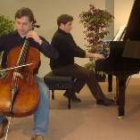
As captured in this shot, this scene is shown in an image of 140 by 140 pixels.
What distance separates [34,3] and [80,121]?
3.29 m

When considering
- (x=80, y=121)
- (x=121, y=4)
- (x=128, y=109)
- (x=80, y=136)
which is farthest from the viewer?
(x=121, y=4)

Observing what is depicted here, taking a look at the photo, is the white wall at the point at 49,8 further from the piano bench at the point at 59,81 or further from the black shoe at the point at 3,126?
the black shoe at the point at 3,126

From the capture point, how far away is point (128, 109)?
4.30m

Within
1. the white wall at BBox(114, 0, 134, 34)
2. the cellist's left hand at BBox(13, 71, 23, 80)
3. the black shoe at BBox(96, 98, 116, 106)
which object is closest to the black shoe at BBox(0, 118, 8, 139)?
the cellist's left hand at BBox(13, 71, 23, 80)

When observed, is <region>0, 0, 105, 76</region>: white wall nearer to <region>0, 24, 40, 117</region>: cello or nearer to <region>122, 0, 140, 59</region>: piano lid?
<region>122, 0, 140, 59</region>: piano lid

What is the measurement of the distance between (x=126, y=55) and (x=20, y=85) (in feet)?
4.83

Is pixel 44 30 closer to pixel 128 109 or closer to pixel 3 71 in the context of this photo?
pixel 128 109

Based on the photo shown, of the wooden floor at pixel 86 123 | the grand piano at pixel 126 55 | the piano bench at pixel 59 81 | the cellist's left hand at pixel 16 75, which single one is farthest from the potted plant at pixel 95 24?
the cellist's left hand at pixel 16 75

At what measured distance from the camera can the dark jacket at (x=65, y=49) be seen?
14.5ft

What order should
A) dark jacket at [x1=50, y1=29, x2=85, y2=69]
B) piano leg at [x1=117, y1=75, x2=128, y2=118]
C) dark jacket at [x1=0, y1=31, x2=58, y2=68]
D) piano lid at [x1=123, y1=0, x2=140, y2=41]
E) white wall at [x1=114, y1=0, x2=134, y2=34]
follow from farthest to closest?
white wall at [x1=114, y1=0, x2=134, y2=34]
dark jacket at [x1=50, y1=29, x2=85, y2=69]
piano leg at [x1=117, y1=75, x2=128, y2=118]
piano lid at [x1=123, y1=0, x2=140, y2=41]
dark jacket at [x1=0, y1=31, x2=58, y2=68]

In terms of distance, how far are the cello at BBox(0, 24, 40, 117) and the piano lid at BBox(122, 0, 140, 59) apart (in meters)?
1.23

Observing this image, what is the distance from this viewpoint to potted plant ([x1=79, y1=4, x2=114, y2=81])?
5.81m

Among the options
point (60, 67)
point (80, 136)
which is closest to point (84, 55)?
point (60, 67)

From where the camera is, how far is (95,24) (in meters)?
5.84
